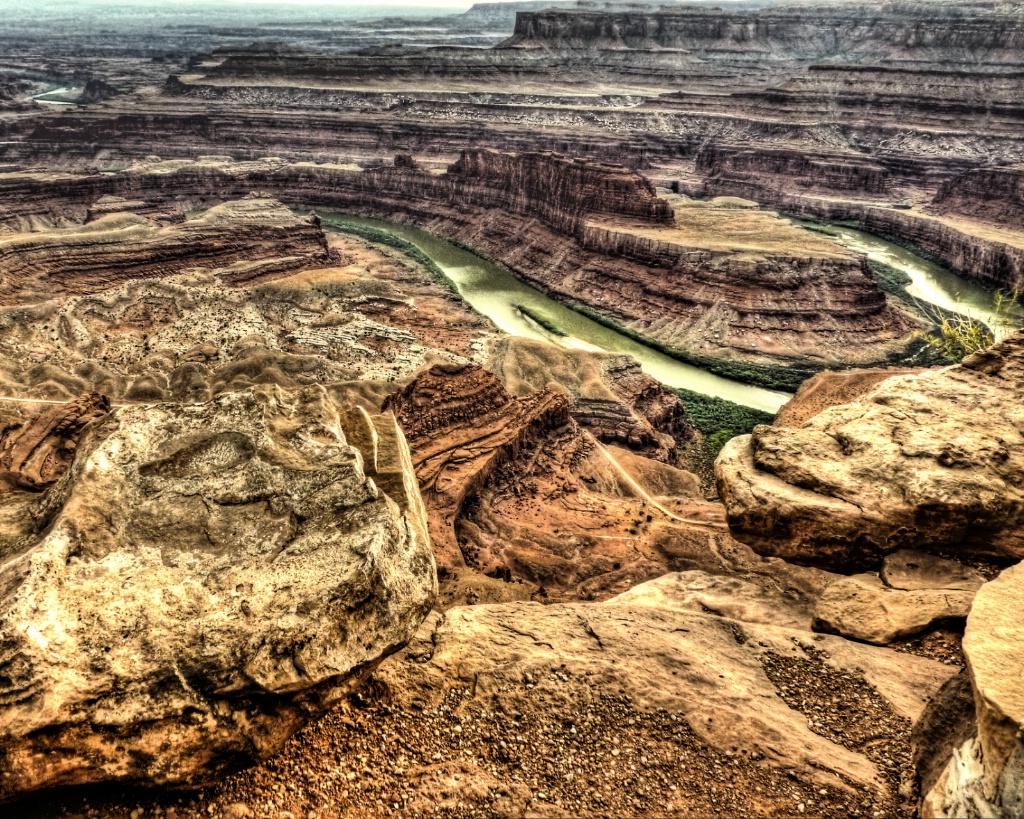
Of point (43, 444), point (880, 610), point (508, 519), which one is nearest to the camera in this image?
point (880, 610)

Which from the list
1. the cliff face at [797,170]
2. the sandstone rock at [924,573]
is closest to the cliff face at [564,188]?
the cliff face at [797,170]

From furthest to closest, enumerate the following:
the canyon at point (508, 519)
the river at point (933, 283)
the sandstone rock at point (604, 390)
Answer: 1. the river at point (933, 283)
2. the sandstone rock at point (604, 390)
3. the canyon at point (508, 519)

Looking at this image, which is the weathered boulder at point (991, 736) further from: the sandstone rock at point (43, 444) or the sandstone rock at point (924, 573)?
the sandstone rock at point (43, 444)

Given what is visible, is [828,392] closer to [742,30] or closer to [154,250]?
[154,250]

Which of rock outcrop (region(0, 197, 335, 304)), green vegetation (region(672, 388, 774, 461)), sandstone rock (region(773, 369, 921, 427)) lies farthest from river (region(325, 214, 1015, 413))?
rock outcrop (region(0, 197, 335, 304))

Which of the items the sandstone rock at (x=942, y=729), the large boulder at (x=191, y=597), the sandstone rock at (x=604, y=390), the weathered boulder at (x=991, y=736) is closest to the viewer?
the weathered boulder at (x=991, y=736)

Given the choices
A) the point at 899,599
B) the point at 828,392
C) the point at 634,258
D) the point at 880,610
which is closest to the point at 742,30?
the point at 634,258
